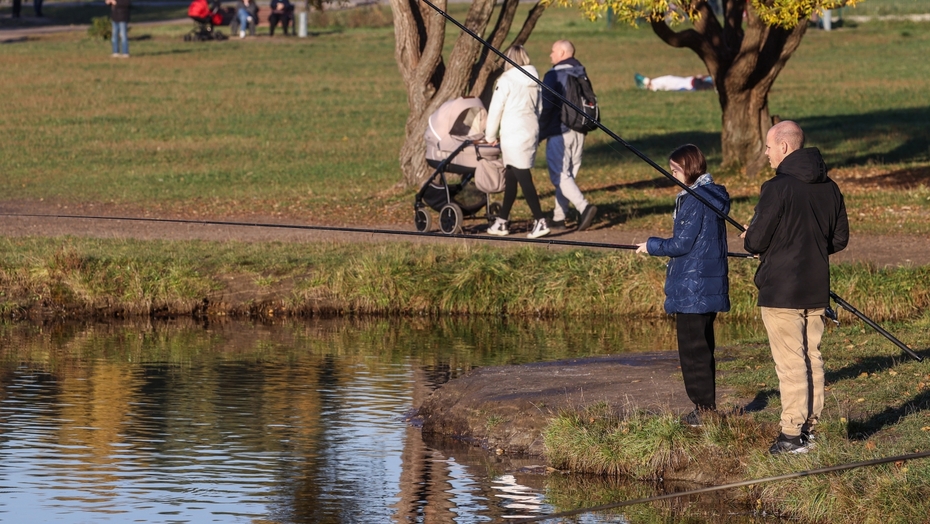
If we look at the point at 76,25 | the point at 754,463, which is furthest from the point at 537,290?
the point at 76,25

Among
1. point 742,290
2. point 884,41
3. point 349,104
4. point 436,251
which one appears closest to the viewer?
point 742,290

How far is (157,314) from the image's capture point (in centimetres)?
1326

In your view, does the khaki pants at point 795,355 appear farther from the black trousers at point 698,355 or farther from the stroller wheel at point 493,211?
the stroller wheel at point 493,211

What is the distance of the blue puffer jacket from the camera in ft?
26.0

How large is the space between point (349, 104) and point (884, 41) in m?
19.2

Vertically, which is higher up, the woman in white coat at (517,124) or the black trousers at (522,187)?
the woman in white coat at (517,124)

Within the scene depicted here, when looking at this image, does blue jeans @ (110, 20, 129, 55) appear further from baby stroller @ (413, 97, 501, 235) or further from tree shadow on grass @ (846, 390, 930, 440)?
tree shadow on grass @ (846, 390, 930, 440)

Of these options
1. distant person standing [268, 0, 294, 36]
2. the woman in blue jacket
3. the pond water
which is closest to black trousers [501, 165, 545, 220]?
the pond water

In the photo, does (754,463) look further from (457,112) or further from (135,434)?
(457,112)

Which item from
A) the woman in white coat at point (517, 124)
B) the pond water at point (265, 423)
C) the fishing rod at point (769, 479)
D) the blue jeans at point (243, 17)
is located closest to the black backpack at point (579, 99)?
the woman in white coat at point (517, 124)

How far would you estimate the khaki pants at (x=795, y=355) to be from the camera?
295 inches

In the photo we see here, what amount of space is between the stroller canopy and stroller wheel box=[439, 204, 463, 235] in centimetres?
57

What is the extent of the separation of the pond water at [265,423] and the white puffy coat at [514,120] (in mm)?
2234

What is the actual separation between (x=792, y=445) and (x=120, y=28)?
35.1 meters
